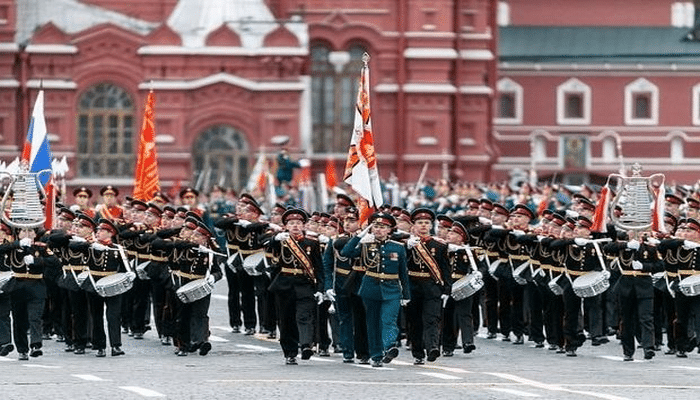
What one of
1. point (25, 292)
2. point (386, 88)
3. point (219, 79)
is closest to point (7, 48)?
point (219, 79)

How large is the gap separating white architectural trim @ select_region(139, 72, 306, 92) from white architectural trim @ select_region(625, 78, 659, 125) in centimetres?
1958

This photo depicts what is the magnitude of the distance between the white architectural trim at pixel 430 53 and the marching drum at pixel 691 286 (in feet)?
116

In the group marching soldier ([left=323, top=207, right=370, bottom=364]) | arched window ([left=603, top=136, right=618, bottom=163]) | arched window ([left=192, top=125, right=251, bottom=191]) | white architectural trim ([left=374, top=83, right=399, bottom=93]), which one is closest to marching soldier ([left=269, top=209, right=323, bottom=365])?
marching soldier ([left=323, top=207, right=370, bottom=364])

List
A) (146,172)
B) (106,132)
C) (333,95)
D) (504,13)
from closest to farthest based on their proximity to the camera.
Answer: (146,172) < (106,132) < (333,95) < (504,13)

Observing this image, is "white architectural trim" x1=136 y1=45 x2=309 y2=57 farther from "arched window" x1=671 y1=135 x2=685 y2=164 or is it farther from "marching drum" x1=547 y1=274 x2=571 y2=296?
"marching drum" x1=547 y1=274 x2=571 y2=296

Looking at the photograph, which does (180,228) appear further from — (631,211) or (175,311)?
(631,211)

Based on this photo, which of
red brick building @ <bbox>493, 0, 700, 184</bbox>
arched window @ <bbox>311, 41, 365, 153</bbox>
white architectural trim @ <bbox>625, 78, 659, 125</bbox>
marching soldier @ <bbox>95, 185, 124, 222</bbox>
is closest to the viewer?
marching soldier @ <bbox>95, 185, 124, 222</bbox>

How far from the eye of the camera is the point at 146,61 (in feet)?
191

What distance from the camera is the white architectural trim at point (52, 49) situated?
58.0m

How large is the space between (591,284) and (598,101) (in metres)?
49.9

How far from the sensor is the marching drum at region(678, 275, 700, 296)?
26.0 meters

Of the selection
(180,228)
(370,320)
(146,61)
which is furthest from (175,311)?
(146,61)

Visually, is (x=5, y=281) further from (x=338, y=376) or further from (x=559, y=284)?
(x=559, y=284)

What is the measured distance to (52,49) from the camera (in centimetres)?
5809
